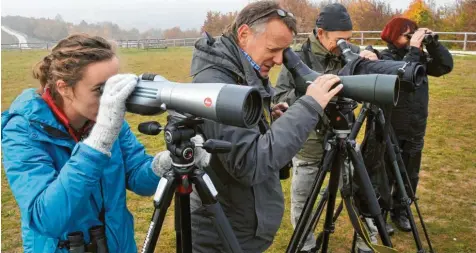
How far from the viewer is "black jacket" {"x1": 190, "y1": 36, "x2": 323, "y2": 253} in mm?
1553

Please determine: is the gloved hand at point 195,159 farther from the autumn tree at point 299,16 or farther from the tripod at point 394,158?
the tripod at point 394,158

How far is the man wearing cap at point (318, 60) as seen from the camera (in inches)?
114

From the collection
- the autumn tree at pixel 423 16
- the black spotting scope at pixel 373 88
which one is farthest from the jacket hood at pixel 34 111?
the autumn tree at pixel 423 16

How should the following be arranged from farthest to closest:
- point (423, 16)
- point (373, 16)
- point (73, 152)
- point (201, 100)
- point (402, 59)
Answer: point (373, 16) → point (423, 16) → point (402, 59) → point (73, 152) → point (201, 100)

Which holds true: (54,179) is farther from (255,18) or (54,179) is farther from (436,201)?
(436,201)

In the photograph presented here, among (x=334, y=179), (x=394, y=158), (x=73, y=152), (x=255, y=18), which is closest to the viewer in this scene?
(x=73, y=152)

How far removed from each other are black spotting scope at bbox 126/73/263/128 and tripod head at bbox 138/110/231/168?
41mm

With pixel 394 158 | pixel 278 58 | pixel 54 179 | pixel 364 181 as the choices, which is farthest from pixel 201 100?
pixel 394 158

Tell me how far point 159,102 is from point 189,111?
13 centimetres

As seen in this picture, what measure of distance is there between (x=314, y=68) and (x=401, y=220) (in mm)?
1819

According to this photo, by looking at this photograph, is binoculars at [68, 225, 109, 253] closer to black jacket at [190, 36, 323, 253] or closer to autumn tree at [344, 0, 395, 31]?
black jacket at [190, 36, 323, 253]

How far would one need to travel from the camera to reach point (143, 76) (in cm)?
141

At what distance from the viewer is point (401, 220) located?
12.2 ft

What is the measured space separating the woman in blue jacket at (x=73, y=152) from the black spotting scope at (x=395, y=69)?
4.19 feet
